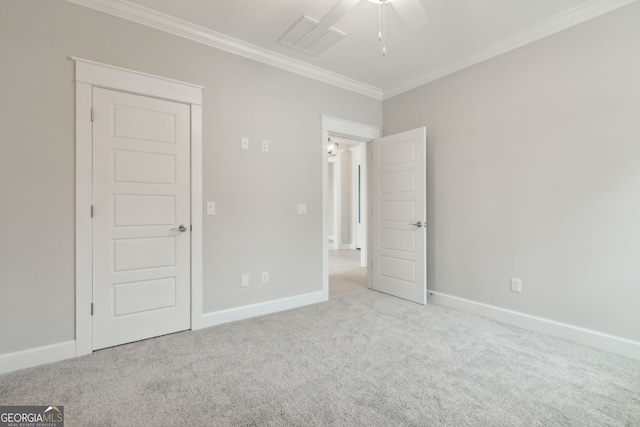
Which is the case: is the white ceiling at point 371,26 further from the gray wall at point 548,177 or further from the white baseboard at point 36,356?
the white baseboard at point 36,356

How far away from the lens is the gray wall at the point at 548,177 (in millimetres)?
2287

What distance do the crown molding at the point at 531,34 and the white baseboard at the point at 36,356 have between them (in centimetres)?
440

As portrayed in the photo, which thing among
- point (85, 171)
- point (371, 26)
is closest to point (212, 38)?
point (371, 26)

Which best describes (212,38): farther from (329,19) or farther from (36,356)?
(36,356)

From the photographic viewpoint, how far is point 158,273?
2.58 meters

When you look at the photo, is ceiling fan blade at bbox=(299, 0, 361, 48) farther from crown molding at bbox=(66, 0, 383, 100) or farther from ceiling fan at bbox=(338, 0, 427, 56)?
crown molding at bbox=(66, 0, 383, 100)

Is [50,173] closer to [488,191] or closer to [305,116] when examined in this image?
[305,116]

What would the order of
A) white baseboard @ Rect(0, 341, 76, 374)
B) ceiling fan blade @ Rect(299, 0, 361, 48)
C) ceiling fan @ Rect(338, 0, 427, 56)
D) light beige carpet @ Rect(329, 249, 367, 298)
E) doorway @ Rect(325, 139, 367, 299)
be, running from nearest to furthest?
ceiling fan @ Rect(338, 0, 427, 56)
ceiling fan blade @ Rect(299, 0, 361, 48)
white baseboard @ Rect(0, 341, 76, 374)
light beige carpet @ Rect(329, 249, 367, 298)
doorway @ Rect(325, 139, 367, 299)

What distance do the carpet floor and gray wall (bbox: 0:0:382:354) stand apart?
51cm

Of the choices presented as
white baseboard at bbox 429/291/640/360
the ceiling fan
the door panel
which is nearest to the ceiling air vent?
the ceiling fan

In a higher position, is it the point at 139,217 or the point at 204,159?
the point at 204,159

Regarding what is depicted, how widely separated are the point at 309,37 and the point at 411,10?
1280mm

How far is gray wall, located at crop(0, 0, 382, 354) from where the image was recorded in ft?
6.73

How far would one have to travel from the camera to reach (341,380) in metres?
1.93
